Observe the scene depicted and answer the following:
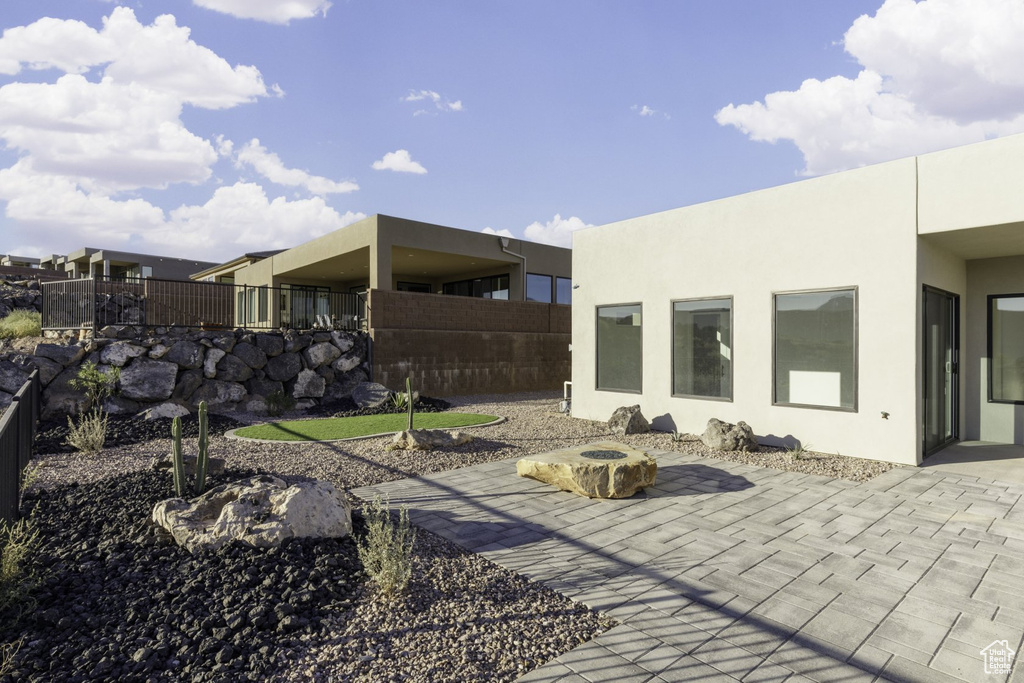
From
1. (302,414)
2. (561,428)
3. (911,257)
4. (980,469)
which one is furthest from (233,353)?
(980,469)

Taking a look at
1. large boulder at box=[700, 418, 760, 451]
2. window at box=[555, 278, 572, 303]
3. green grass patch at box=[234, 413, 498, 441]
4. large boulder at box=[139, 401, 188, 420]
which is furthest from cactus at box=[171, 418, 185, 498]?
window at box=[555, 278, 572, 303]

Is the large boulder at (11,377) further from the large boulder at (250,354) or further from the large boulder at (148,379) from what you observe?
the large boulder at (250,354)

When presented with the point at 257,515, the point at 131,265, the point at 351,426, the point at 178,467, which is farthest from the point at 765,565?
the point at 131,265

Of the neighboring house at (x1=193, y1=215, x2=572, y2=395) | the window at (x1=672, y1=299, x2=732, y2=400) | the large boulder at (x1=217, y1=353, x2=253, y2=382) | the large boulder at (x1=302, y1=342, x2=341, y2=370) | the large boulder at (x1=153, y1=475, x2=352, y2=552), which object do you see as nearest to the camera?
the large boulder at (x1=153, y1=475, x2=352, y2=552)

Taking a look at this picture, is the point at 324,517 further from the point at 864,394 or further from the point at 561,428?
the point at 864,394

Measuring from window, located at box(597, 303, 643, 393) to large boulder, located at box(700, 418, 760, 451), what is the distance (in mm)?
1971

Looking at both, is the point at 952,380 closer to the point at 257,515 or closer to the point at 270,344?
the point at 257,515

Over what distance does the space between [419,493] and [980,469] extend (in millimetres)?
7106

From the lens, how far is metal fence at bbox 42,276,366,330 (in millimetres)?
12031

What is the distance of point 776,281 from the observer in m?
8.22

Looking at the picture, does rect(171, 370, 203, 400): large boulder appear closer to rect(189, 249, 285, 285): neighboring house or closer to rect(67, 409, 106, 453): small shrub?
rect(67, 409, 106, 453): small shrub

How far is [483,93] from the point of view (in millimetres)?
10758

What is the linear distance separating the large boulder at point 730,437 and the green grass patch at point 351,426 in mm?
4327
